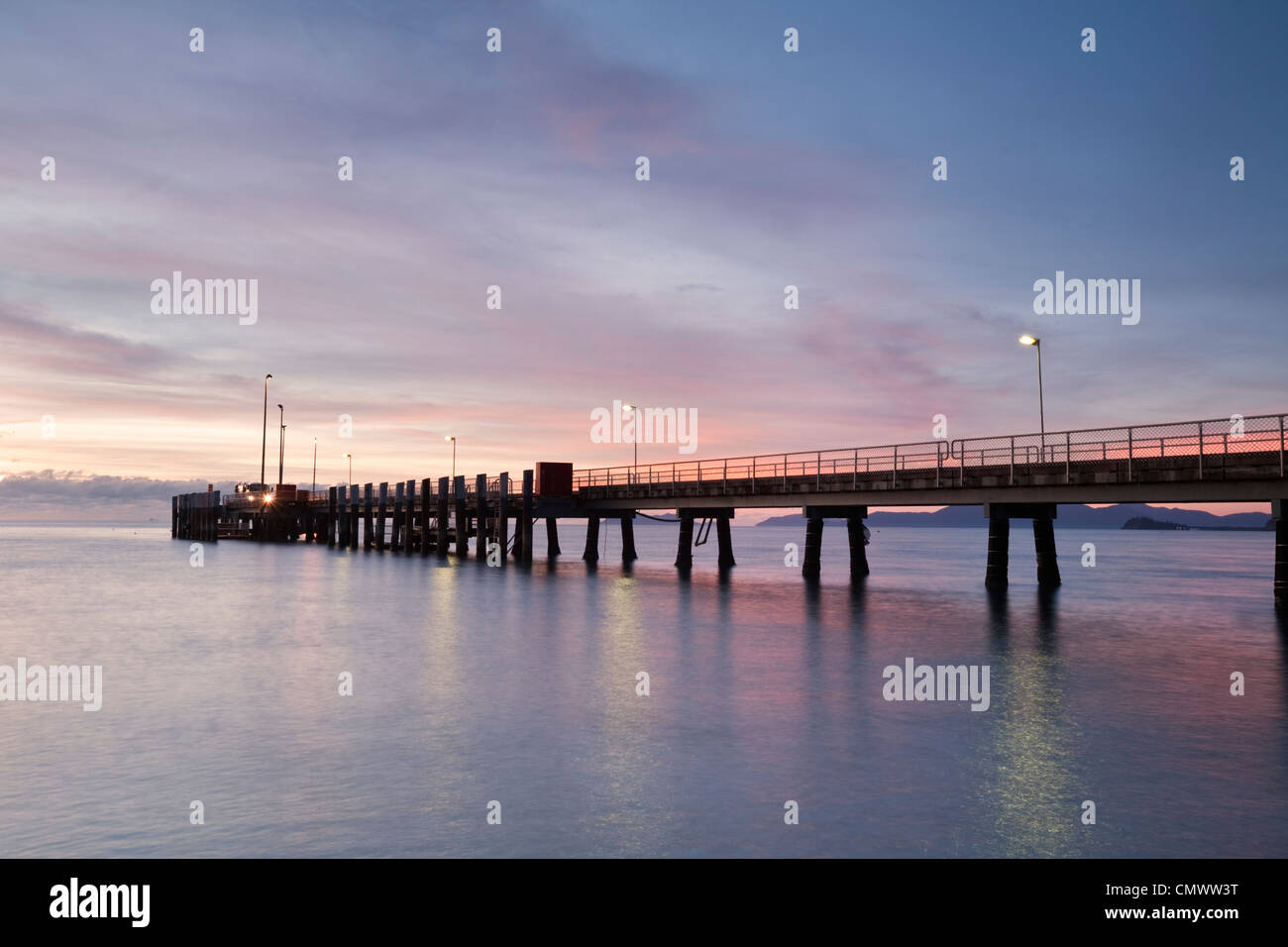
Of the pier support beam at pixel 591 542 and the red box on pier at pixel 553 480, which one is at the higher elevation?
the red box on pier at pixel 553 480

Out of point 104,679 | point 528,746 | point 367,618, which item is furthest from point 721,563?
point 528,746

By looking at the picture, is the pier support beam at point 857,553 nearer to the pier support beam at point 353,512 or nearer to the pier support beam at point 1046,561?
the pier support beam at point 1046,561

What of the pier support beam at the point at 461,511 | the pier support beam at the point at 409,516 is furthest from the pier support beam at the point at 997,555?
the pier support beam at the point at 409,516

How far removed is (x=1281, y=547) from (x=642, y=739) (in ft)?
93.7

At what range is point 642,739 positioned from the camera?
1486 centimetres

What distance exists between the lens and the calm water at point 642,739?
10.4 metres

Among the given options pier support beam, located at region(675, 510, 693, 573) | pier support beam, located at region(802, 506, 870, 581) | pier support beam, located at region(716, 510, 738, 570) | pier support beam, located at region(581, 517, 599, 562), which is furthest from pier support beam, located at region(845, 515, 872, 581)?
pier support beam, located at region(581, 517, 599, 562)

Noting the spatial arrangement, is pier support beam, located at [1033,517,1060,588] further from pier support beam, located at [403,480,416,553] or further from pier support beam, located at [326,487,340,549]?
pier support beam, located at [326,487,340,549]

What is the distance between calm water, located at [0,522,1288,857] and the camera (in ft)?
34.0

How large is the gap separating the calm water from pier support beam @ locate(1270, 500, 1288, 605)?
1.74 meters

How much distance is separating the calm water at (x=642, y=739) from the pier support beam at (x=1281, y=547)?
174 cm

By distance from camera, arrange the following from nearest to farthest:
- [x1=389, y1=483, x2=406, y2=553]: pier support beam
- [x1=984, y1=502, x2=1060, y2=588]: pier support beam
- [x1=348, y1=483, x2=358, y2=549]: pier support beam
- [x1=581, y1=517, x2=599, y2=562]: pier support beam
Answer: [x1=984, y1=502, x2=1060, y2=588]: pier support beam < [x1=581, y1=517, x2=599, y2=562]: pier support beam < [x1=389, y1=483, x2=406, y2=553]: pier support beam < [x1=348, y1=483, x2=358, y2=549]: pier support beam

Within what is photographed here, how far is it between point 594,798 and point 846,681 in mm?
10140
